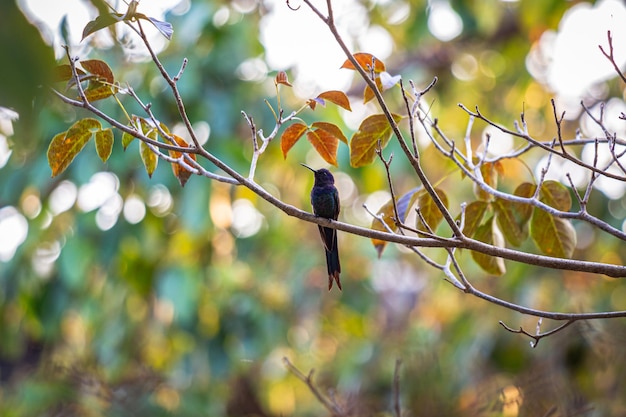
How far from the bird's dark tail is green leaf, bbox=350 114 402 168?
66 cm

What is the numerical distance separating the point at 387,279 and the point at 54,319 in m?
5.35

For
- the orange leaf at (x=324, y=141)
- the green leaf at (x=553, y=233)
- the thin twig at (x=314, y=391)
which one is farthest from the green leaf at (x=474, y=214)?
the thin twig at (x=314, y=391)

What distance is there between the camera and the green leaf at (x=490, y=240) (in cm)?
242

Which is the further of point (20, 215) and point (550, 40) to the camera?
point (550, 40)

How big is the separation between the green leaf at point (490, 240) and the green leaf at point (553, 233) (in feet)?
0.38

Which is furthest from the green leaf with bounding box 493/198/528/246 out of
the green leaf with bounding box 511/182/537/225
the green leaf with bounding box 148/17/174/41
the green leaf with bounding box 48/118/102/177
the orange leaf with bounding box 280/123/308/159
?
the green leaf with bounding box 48/118/102/177

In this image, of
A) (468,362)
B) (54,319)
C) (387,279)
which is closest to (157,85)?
(54,319)

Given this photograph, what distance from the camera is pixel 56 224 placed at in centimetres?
581

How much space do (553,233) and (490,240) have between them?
0.70 ft

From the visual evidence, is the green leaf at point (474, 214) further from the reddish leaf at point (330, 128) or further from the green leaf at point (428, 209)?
the reddish leaf at point (330, 128)

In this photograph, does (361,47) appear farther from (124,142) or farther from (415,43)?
(124,142)

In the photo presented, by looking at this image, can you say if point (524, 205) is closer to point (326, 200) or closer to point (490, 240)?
point (490, 240)

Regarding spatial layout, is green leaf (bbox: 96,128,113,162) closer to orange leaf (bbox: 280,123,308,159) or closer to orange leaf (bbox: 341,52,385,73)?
orange leaf (bbox: 280,123,308,159)

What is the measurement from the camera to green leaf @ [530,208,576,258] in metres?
2.39
